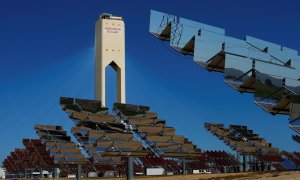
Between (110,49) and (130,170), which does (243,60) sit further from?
(110,49)

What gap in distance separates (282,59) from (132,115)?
1604 cm

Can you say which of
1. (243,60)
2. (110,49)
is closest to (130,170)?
(243,60)

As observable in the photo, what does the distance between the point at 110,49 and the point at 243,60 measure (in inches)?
2007

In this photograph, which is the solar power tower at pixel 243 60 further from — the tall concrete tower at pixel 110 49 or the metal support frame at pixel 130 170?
the tall concrete tower at pixel 110 49

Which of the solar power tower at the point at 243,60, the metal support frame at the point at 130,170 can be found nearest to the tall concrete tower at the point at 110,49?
the solar power tower at the point at 243,60

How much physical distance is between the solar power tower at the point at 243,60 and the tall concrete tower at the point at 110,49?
1673 inches

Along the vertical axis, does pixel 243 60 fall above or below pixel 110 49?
below

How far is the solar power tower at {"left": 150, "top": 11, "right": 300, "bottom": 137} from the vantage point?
→ 103 ft

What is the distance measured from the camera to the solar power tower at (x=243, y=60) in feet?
103

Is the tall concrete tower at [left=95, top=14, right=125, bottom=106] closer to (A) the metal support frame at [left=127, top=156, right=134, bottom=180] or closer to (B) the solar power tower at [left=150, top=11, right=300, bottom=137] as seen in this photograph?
(B) the solar power tower at [left=150, top=11, right=300, bottom=137]

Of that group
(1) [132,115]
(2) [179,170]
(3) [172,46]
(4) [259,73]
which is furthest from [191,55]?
(2) [179,170]

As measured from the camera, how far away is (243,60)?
1284 inches

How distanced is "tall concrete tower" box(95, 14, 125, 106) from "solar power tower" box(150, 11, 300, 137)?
139 ft

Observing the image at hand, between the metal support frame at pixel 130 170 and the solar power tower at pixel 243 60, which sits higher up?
the solar power tower at pixel 243 60
